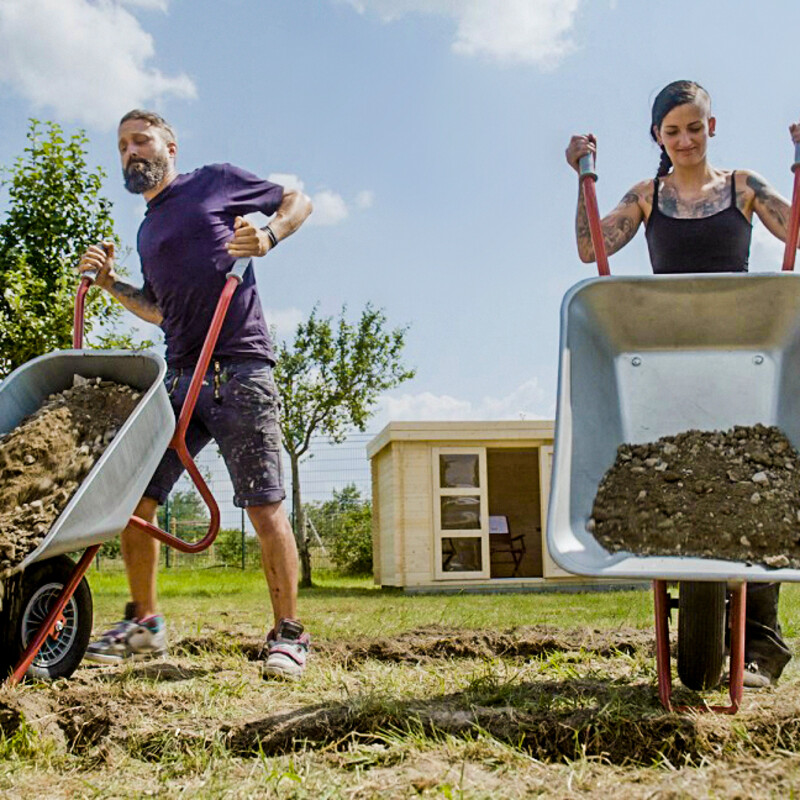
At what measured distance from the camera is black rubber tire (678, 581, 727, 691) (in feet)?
6.49

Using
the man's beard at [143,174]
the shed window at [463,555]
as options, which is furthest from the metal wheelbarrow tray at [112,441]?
the shed window at [463,555]

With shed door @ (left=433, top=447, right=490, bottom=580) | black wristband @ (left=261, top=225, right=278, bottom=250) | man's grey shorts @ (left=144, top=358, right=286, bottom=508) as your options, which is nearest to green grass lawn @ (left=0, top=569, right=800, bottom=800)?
man's grey shorts @ (left=144, top=358, right=286, bottom=508)

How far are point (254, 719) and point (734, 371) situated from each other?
124 centimetres

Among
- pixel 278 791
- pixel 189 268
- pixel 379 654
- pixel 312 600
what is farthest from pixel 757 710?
pixel 312 600

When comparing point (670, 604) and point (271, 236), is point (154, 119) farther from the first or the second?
point (670, 604)

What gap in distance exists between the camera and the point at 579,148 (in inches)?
90.0

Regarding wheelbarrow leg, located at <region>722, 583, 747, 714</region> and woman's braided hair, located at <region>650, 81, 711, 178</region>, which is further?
woman's braided hair, located at <region>650, 81, 711, 178</region>

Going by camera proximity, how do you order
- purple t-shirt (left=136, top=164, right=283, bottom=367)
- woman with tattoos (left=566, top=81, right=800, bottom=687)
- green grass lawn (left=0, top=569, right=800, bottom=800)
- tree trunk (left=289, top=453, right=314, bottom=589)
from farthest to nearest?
tree trunk (left=289, top=453, right=314, bottom=589) < purple t-shirt (left=136, top=164, right=283, bottom=367) < woman with tattoos (left=566, top=81, right=800, bottom=687) < green grass lawn (left=0, top=569, right=800, bottom=800)

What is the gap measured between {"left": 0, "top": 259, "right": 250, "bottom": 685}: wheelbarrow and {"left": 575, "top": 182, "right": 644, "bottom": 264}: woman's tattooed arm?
3.01 ft

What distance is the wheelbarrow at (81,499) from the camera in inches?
81.0

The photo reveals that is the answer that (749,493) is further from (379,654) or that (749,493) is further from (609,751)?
(379,654)

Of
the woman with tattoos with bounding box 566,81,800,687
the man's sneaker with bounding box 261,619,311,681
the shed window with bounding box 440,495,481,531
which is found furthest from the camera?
the shed window with bounding box 440,495,481,531

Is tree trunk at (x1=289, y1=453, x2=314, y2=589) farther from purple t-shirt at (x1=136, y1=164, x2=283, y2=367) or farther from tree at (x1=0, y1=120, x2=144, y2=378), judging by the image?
purple t-shirt at (x1=136, y1=164, x2=283, y2=367)

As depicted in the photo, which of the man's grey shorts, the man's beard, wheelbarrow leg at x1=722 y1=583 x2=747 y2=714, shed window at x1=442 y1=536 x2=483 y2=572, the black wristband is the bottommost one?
shed window at x1=442 y1=536 x2=483 y2=572
